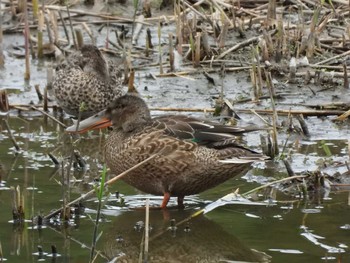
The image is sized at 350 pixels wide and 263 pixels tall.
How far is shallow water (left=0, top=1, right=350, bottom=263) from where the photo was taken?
640 centimetres

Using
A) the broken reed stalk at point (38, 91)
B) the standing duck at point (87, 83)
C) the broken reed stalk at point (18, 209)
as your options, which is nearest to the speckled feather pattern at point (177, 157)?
the broken reed stalk at point (18, 209)

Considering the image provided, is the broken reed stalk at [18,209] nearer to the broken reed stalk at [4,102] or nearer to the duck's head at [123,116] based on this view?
the duck's head at [123,116]

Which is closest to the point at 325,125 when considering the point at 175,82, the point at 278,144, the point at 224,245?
the point at 278,144

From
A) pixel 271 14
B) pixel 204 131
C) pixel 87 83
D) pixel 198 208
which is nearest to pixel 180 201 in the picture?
pixel 198 208

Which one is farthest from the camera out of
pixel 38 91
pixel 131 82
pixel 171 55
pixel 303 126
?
pixel 171 55

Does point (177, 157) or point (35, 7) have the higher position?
point (35, 7)

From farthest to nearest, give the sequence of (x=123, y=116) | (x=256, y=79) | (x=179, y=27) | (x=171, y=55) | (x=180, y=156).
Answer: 1. (x=179, y=27)
2. (x=171, y=55)
3. (x=256, y=79)
4. (x=123, y=116)
5. (x=180, y=156)

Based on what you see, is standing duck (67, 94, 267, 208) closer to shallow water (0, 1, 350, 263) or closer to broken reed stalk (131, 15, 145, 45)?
shallow water (0, 1, 350, 263)

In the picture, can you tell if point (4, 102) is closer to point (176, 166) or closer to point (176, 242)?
point (176, 166)

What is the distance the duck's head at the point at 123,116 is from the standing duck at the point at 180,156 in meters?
0.13

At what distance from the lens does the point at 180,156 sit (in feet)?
24.3

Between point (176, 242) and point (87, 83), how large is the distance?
13.3ft

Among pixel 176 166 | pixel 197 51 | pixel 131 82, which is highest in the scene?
pixel 197 51

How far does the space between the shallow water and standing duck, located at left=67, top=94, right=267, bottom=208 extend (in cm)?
21
